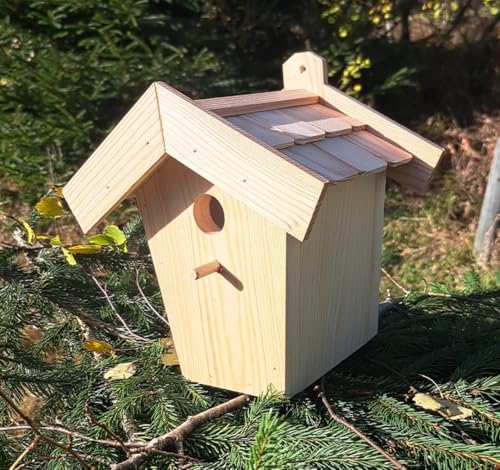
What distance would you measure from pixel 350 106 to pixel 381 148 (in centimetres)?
12

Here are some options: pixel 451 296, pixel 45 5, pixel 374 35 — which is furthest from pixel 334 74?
pixel 451 296

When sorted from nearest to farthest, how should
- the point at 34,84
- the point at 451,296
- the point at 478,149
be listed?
the point at 451,296 → the point at 34,84 → the point at 478,149

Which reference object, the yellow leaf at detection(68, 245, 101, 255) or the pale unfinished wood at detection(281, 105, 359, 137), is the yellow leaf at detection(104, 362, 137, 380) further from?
the pale unfinished wood at detection(281, 105, 359, 137)

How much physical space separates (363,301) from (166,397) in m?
0.43

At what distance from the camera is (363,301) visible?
120 cm

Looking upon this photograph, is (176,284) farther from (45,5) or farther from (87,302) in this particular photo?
(45,5)

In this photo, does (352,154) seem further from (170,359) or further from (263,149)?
(170,359)

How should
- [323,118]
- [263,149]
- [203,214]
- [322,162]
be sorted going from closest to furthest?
[263,149] → [322,162] → [203,214] → [323,118]

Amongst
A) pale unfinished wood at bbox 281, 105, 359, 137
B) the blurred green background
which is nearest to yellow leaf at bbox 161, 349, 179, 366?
pale unfinished wood at bbox 281, 105, 359, 137

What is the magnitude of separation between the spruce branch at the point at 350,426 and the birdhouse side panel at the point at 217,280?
0.07 m

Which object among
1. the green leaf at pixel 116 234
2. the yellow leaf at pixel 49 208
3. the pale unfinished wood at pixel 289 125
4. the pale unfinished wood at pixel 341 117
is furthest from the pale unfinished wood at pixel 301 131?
the yellow leaf at pixel 49 208

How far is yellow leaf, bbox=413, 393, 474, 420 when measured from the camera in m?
0.91

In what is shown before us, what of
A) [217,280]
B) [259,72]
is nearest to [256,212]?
[217,280]

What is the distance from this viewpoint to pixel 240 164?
0.84m
